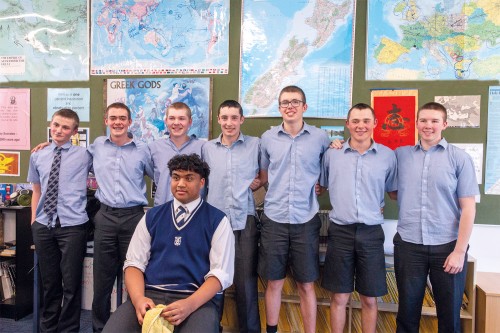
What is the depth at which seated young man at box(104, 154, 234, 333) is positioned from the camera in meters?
1.66

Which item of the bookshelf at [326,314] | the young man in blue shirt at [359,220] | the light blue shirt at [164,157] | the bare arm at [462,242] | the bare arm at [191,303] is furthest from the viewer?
the light blue shirt at [164,157]

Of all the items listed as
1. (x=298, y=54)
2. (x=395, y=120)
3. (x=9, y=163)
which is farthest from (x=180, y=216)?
(x=9, y=163)

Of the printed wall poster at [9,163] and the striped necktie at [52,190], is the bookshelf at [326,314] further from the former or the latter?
the printed wall poster at [9,163]

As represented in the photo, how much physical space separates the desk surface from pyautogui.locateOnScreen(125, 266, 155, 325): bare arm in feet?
6.53

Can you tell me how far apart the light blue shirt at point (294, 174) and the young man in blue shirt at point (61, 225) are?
1280 mm

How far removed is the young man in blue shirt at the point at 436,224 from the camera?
2.10m

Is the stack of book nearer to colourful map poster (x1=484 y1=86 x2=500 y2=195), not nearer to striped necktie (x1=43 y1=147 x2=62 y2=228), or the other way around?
striped necktie (x1=43 y1=147 x2=62 y2=228)

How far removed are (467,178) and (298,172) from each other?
3.09 feet

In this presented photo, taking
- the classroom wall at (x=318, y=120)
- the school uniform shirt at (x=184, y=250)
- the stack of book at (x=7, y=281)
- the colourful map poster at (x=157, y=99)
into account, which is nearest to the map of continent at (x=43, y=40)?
the classroom wall at (x=318, y=120)

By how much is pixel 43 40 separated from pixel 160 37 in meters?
1.11

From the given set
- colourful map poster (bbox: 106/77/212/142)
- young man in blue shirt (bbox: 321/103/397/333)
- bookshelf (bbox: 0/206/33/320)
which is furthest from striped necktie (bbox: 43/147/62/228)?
young man in blue shirt (bbox: 321/103/397/333)

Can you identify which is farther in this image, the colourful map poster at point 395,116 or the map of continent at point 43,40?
the map of continent at point 43,40

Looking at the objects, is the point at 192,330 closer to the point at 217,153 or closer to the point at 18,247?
the point at 217,153

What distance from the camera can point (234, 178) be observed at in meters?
2.42
